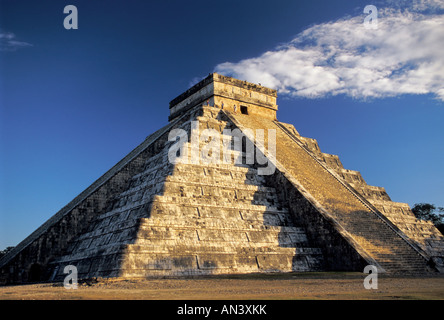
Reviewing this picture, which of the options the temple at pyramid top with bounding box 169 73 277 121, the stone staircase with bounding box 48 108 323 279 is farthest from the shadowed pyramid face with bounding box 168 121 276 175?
the temple at pyramid top with bounding box 169 73 277 121

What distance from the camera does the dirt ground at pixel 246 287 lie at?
8.98 metres

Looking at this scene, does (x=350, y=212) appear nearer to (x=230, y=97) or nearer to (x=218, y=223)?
(x=218, y=223)

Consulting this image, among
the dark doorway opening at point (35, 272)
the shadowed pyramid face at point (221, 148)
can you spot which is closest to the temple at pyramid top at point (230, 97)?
the shadowed pyramid face at point (221, 148)

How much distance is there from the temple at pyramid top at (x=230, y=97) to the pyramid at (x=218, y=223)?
3668mm

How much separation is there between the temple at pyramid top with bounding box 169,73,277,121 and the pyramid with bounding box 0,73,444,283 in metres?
3.67

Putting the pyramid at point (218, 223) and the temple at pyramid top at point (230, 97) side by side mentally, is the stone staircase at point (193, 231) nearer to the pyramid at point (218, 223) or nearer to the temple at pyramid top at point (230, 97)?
the pyramid at point (218, 223)

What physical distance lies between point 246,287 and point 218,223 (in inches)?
229

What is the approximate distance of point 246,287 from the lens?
1064 cm

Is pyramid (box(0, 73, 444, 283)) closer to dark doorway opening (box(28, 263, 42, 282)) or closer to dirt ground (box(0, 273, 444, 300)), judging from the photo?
dark doorway opening (box(28, 263, 42, 282))

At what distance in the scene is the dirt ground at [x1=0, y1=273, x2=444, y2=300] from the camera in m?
8.98

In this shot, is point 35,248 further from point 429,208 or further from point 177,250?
point 429,208
